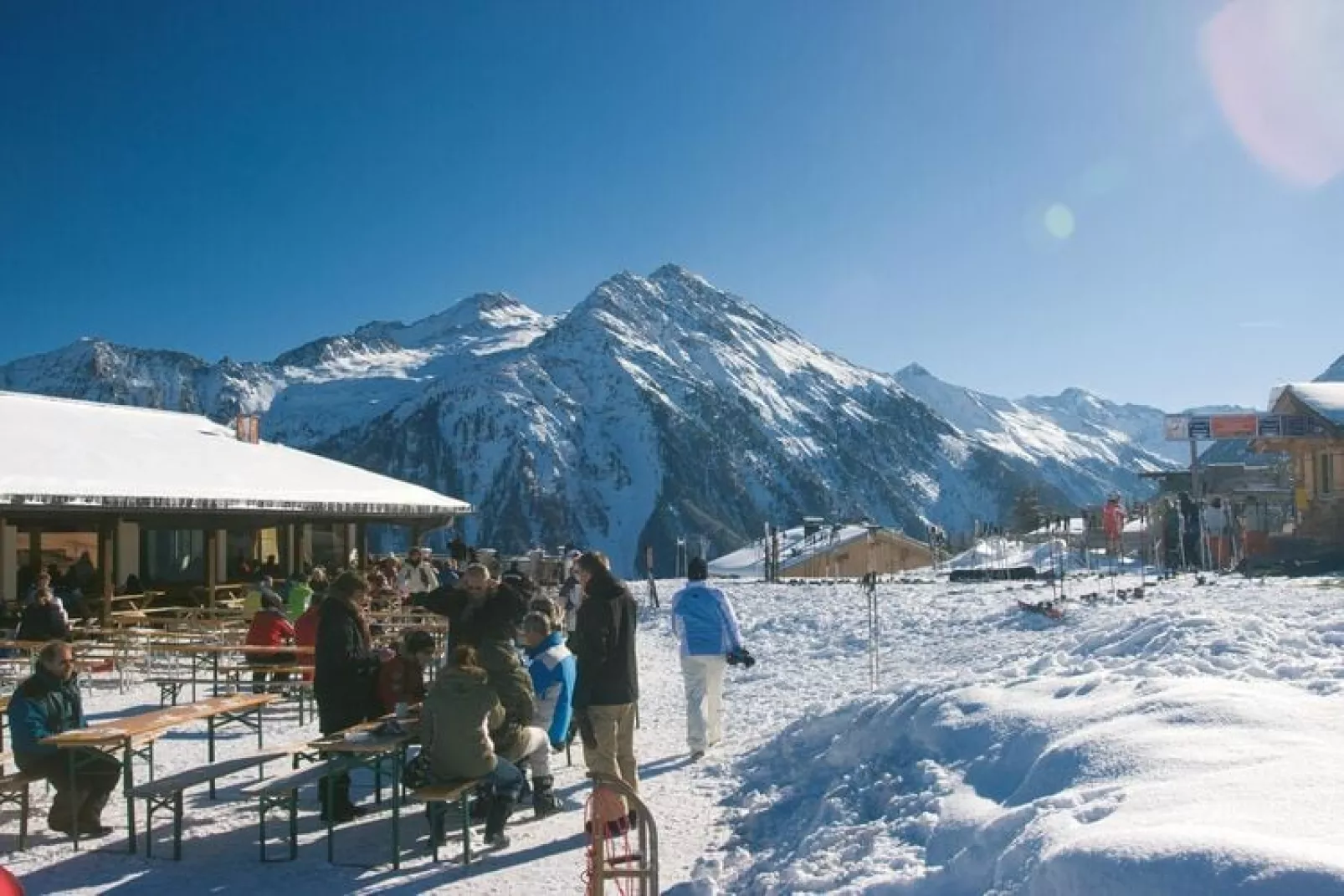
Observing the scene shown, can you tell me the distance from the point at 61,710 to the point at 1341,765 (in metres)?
7.24

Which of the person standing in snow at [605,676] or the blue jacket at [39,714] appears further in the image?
the person standing in snow at [605,676]

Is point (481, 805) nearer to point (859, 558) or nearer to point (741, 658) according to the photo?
point (741, 658)

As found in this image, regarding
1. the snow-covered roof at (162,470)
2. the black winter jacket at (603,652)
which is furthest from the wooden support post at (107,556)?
the black winter jacket at (603,652)

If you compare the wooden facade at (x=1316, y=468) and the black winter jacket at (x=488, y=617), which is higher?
the wooden facade at (x=1316, y=468)

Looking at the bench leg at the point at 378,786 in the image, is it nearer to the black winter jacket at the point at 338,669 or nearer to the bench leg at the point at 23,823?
the black winter jacket at the point at 338,669

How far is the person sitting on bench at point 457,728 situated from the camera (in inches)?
244

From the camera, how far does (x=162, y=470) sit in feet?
64.5

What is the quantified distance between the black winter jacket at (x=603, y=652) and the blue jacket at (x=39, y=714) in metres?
3.37

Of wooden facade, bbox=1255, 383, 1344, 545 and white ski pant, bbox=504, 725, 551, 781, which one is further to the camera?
wooden facade, bbox=1255, 383, 1344, 545

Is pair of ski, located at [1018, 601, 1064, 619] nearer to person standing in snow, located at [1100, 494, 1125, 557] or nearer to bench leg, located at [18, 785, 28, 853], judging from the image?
bench leg, located at [18, 785, 28, 853]

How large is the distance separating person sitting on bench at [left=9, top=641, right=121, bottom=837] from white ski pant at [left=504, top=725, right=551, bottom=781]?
255cm

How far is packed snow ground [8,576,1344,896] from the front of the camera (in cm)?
372

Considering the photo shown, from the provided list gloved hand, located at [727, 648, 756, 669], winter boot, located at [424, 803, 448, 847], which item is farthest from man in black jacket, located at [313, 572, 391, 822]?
gloved hand, located at [727, 648, 756, 669]

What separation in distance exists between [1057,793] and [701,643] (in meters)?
4.34
